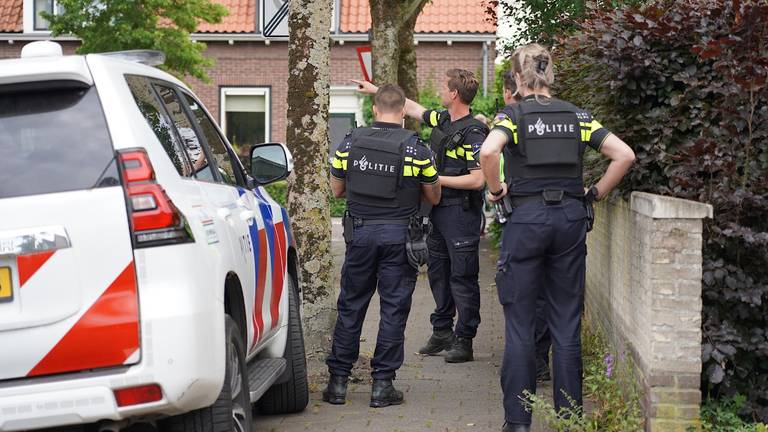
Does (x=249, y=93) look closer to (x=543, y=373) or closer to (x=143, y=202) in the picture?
(x=543, y=373)

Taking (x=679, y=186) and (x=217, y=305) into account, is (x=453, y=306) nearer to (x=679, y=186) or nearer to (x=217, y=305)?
(x=679, y=186)

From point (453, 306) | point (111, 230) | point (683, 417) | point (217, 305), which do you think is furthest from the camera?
point (453, 306)

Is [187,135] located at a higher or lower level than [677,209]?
higher

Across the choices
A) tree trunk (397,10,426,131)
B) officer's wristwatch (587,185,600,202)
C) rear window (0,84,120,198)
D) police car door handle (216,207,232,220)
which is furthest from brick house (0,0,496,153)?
rear window (0,84,120,198)

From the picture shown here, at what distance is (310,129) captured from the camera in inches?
322

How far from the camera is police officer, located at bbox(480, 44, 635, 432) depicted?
5781 millimetres

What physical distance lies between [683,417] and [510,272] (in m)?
1.12

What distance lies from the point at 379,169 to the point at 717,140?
1.98 meters

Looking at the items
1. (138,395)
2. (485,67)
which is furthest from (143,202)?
(485,67)

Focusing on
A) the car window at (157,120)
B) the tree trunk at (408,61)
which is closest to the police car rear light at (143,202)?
the car window at (157,120)

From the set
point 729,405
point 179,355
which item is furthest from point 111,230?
point 729,405

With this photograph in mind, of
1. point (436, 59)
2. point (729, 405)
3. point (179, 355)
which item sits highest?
point (436, 59)

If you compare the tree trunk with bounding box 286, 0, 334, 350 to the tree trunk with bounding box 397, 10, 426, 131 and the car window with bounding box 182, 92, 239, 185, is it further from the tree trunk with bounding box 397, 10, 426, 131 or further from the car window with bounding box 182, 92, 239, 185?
the tree trunk with bounding box 397, 10, 426, 131

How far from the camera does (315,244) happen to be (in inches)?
323
